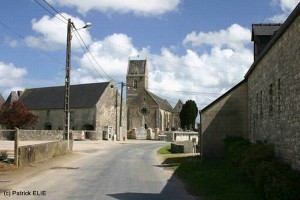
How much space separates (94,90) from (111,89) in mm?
2831

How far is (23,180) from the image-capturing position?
47.0ft

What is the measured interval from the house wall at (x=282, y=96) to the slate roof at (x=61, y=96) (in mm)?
47612

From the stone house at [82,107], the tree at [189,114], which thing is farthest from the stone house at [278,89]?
the tree at [189,114]

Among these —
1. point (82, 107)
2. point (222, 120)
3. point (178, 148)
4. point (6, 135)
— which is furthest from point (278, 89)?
point (82, 107)

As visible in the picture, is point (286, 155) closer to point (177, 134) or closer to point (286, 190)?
point (286, 190)

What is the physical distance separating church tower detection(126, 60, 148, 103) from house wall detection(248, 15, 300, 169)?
9065 centimetres

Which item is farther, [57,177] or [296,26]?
[57,177]

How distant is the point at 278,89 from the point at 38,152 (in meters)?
12.5

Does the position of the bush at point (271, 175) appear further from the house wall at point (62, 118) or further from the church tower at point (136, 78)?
the church tower at point (136, 78)

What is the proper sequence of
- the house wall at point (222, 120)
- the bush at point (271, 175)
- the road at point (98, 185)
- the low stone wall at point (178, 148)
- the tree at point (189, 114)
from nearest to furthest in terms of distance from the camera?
the bush at point (271, 175) < the road at point (98, 185) < the house wall at point (222, 120) < the low stone wall at point (178, 148) < the tree at point (189, 114)

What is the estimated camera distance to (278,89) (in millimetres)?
13406

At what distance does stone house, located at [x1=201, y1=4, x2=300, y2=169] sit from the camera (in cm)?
1084

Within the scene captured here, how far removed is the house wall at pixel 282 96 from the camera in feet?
35.3

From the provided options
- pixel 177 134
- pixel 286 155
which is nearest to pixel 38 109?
pixel 177 134
